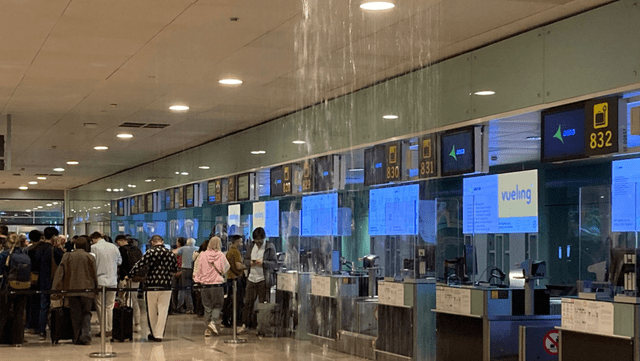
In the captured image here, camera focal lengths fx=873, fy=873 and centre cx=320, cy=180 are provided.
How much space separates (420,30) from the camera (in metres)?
7.66

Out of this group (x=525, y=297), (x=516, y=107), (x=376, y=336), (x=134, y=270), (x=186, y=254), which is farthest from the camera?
(x=186, y=254)

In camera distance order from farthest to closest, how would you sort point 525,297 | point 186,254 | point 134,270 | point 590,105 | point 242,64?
1. point 186,254
2. point 134,270
3. point 525,297
4. point 242,64
5. point 590,105

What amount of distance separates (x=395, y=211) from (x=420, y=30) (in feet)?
12.0

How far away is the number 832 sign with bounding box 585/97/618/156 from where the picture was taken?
6.48 meters

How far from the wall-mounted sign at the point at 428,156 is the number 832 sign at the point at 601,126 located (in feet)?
7.61

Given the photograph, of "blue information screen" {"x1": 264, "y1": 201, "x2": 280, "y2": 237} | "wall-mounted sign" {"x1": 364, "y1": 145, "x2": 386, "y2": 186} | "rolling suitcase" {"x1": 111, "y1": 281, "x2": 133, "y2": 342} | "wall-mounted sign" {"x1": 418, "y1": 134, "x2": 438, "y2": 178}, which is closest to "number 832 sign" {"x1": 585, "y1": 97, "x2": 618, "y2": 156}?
"wall-mounted sign" {"x1": 418, "y1": 134, "x2": 438, "y2": 178}

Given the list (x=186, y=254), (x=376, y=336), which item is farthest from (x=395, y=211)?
(x=186, y=254)

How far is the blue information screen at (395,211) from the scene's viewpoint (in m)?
10.5

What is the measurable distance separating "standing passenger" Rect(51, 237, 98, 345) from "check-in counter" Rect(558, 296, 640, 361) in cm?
696

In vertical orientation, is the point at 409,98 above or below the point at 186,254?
above

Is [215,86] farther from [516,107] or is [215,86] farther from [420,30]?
[516,107]

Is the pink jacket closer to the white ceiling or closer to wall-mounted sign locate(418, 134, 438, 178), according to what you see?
the white ceiling

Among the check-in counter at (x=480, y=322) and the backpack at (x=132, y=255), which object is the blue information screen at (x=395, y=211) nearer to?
the check-in counter at (x=480, y=322)

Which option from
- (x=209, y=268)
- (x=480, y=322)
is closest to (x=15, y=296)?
(x=209, y=268)
